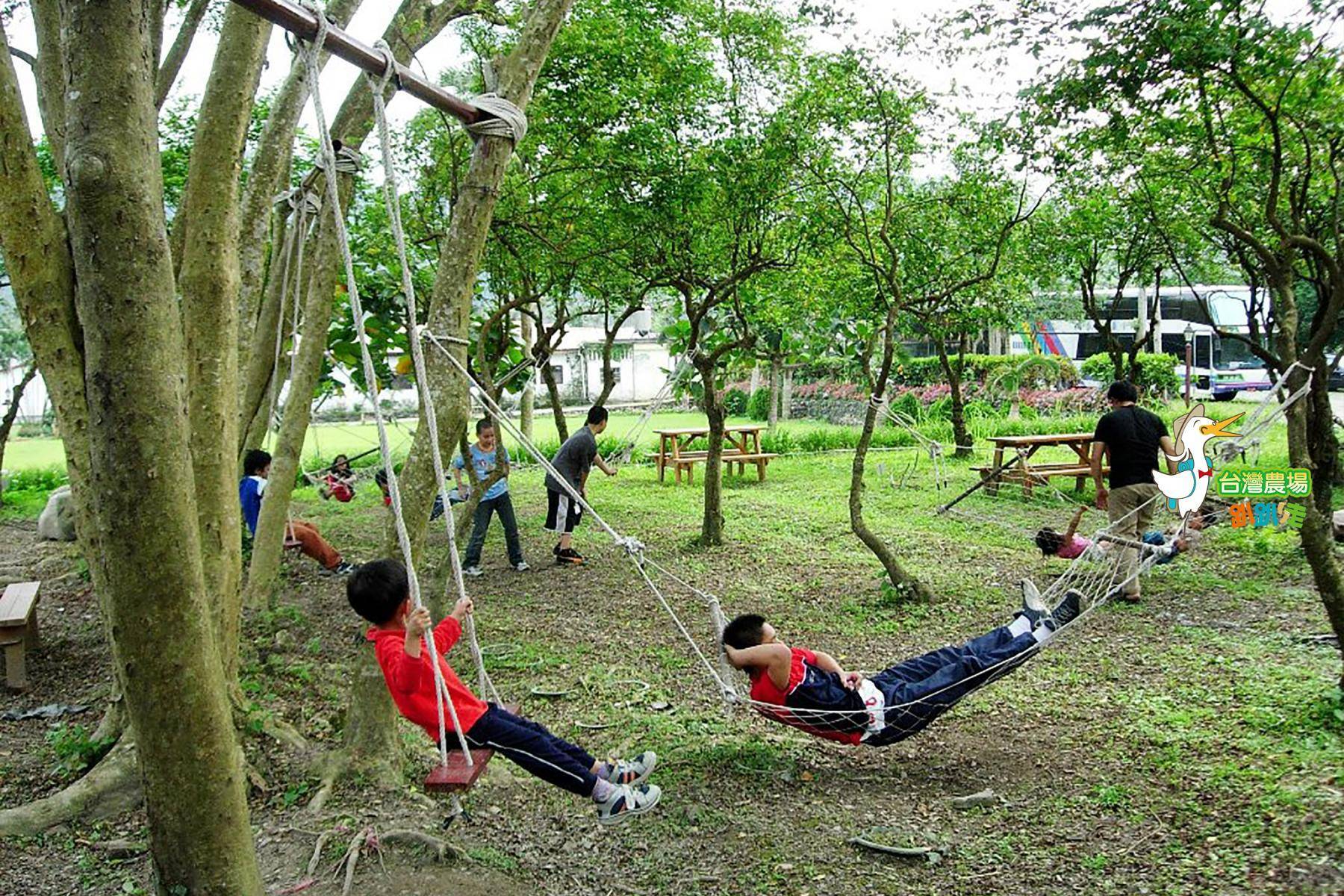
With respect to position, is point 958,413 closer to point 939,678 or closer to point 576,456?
point 576,456

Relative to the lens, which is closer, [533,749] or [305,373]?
[533,749]

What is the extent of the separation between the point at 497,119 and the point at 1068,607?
2710 millimetres

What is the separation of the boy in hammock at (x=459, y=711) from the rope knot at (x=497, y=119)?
1.40 metres

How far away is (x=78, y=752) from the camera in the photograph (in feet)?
11.4

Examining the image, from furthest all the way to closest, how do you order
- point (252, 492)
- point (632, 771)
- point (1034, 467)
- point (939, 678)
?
point (1034, 467), point (252, 492), point (939, 678), point (632, 771)

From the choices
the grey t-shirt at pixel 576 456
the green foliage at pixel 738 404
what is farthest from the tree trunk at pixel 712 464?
the green foliage at pixel 738 404

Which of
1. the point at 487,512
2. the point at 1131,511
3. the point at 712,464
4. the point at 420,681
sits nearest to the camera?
the point at 420,681

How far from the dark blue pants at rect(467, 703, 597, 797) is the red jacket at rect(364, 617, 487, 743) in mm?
54

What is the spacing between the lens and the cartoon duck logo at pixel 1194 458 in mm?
4219

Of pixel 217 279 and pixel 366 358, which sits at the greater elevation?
pixel 217 279

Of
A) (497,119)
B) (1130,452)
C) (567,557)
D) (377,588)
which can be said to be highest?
(497,119)

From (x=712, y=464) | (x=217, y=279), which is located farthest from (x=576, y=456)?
(x=217, y=279)

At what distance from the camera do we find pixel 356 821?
299 cm

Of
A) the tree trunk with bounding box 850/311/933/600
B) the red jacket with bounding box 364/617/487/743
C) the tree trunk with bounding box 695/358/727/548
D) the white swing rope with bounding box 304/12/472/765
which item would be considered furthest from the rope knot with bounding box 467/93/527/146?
the tree trunk with bounding box 695/358/727/548
